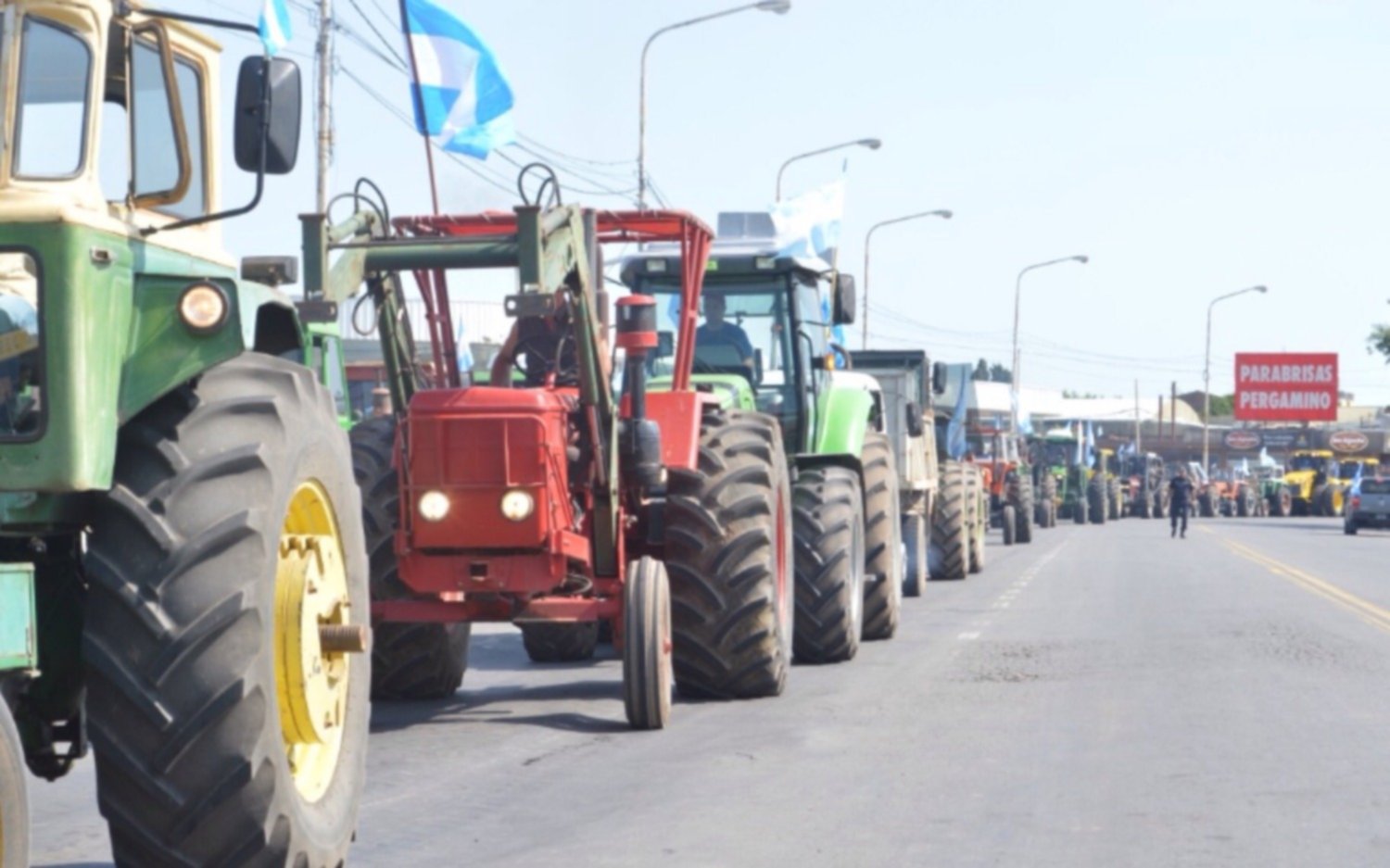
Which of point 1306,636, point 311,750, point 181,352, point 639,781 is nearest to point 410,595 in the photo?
point 639,781

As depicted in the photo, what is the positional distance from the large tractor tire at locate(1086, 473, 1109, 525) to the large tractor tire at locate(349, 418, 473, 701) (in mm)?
50344

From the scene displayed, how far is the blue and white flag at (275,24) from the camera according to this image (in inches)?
834

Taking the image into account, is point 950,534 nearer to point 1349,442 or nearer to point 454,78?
point 454,78

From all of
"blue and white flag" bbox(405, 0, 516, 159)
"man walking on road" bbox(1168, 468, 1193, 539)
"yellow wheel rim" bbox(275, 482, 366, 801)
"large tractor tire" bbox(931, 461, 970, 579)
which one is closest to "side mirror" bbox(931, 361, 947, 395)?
"large tractor tire" bbox(931, 461, 970, 579)

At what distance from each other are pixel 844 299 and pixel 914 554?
7720 mm

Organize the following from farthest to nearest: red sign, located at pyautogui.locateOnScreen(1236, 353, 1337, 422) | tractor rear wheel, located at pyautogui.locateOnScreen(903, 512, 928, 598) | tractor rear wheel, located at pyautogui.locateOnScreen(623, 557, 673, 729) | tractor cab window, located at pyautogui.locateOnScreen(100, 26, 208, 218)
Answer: red sign, located at pyautogui.locateOnScreen(1236, 353, 1337, 422) < tractor rear wheel, located at pyautogui.locateOnScreen(903, 512, 928, 598) < tractor rear wheel, located at pyautogui.locateOnScreen(623, 557, 673, 729) < tractor cab window, located at pyautogui.locateOnScreen(100, 26, 208, 218)

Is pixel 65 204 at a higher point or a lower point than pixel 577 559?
higher

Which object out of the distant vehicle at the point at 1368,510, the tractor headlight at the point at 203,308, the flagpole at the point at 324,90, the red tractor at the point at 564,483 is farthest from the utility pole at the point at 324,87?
the distant vehicle at the point at 1368,510

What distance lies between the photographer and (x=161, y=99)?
21.6 ft

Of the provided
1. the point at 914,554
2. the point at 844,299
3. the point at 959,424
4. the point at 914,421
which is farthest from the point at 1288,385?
the point at 844,299

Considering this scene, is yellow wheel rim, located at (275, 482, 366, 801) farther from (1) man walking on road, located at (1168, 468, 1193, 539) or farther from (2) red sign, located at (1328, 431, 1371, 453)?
(2) red sign, located at (1328, 431, 1371, 453)

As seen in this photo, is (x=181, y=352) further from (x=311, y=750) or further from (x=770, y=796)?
(x=770, y=796)

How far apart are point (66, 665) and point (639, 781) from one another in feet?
12.6

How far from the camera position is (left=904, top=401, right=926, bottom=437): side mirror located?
2420 centimetres
